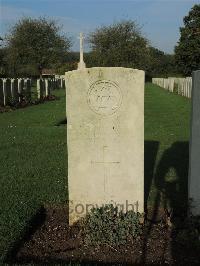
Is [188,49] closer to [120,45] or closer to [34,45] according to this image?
[120,45]

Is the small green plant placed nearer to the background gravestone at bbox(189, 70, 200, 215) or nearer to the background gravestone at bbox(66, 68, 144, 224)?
the background gravestone at bbox(66, 68, 144, 224)

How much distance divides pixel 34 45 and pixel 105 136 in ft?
177

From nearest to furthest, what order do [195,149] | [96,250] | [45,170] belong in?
[96,250]
[195,149]
[45,170]

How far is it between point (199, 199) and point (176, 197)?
4.19 ft

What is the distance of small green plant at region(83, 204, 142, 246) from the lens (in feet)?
15.2

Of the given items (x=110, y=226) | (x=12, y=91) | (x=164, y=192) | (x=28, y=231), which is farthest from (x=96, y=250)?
(x=12, y=91)

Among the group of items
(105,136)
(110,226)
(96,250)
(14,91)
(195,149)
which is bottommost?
(96,250)

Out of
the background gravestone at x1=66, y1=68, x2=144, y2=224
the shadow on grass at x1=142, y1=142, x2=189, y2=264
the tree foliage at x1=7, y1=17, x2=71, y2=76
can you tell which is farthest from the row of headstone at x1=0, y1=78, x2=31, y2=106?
the tree foliage at x1=7, y1=17, x2=71, y2=76

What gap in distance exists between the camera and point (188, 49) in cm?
6750

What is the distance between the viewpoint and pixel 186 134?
12.0 metres

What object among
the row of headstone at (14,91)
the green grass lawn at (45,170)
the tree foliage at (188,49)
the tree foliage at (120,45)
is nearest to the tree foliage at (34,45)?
the tree foliage at (120,45)

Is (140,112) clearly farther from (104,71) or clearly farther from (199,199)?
(199,199)

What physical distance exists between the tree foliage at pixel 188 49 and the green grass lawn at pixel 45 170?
54.4 metres

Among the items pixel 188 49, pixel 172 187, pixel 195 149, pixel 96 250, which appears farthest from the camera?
pixel 188 49
